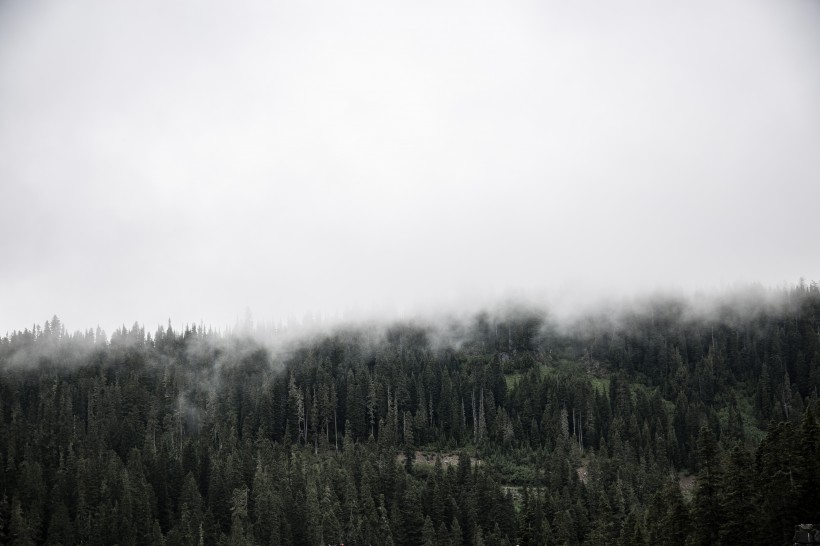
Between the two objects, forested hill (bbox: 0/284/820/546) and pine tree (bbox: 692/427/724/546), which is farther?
forested hill (bbox: 0/284/820/546)

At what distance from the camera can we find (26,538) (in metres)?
114

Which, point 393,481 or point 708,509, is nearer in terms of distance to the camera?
point 708,509

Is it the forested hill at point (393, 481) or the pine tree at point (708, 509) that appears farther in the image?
the forested hill at point (393, 481)

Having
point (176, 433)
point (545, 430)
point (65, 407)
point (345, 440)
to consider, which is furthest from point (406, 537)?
point (65, 407)

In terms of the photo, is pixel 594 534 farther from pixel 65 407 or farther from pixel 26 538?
pixel 65 407

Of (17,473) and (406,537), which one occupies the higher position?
(17,473)

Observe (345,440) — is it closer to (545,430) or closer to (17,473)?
(545,430)

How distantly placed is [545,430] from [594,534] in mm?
79863

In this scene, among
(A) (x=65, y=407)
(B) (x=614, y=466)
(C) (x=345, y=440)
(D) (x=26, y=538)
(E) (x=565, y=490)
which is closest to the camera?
(D) (x=26, y=538)

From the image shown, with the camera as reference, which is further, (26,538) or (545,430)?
(545,430)

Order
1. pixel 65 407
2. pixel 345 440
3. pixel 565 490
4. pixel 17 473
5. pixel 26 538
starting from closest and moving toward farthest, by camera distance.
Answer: pixel 26 538 → pixel 17 473 → pixel 565 490 → pixel 345 440 → pixel 65 407

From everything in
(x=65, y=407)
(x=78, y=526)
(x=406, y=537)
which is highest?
(x=65, y=407)

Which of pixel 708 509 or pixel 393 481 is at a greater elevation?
pixel 708 509

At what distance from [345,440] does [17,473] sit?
230 feet
